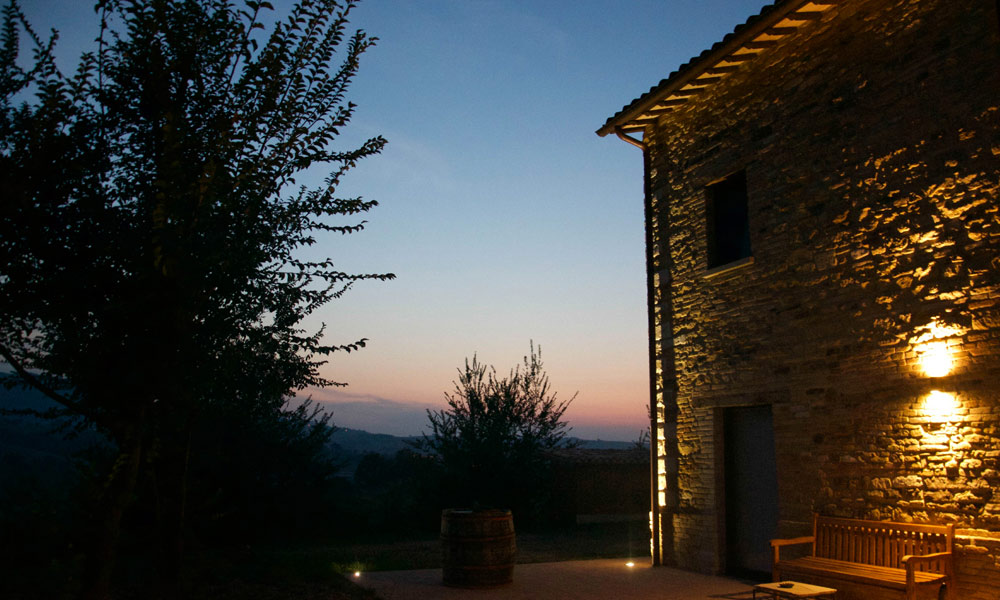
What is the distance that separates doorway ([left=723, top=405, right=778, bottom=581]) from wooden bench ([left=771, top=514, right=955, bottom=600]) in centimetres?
75

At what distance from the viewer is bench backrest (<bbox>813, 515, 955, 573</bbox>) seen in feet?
17.0

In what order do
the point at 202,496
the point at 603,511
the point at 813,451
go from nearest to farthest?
the point at 813,451 < the point at 202,496 < the point at 603,511

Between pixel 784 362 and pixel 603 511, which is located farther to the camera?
pixel 603 511

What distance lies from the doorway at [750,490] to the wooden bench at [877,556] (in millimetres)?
751

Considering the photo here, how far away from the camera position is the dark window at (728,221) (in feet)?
24.9

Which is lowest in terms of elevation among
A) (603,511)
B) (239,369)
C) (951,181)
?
(603,511)

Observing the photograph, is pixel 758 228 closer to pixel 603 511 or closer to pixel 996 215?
pixel 996 215

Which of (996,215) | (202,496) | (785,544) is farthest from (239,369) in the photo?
(202,496)

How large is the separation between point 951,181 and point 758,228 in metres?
1.96

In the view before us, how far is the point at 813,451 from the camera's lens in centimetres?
627

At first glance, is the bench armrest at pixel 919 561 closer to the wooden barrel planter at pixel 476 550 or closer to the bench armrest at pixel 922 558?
the bench armrest at pixel 922 558

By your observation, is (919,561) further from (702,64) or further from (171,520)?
(171,520)

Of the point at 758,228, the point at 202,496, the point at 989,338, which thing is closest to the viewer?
the point at 989,338

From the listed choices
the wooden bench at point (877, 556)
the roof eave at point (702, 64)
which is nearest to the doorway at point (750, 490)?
the wooden bench at point (877, 556)
